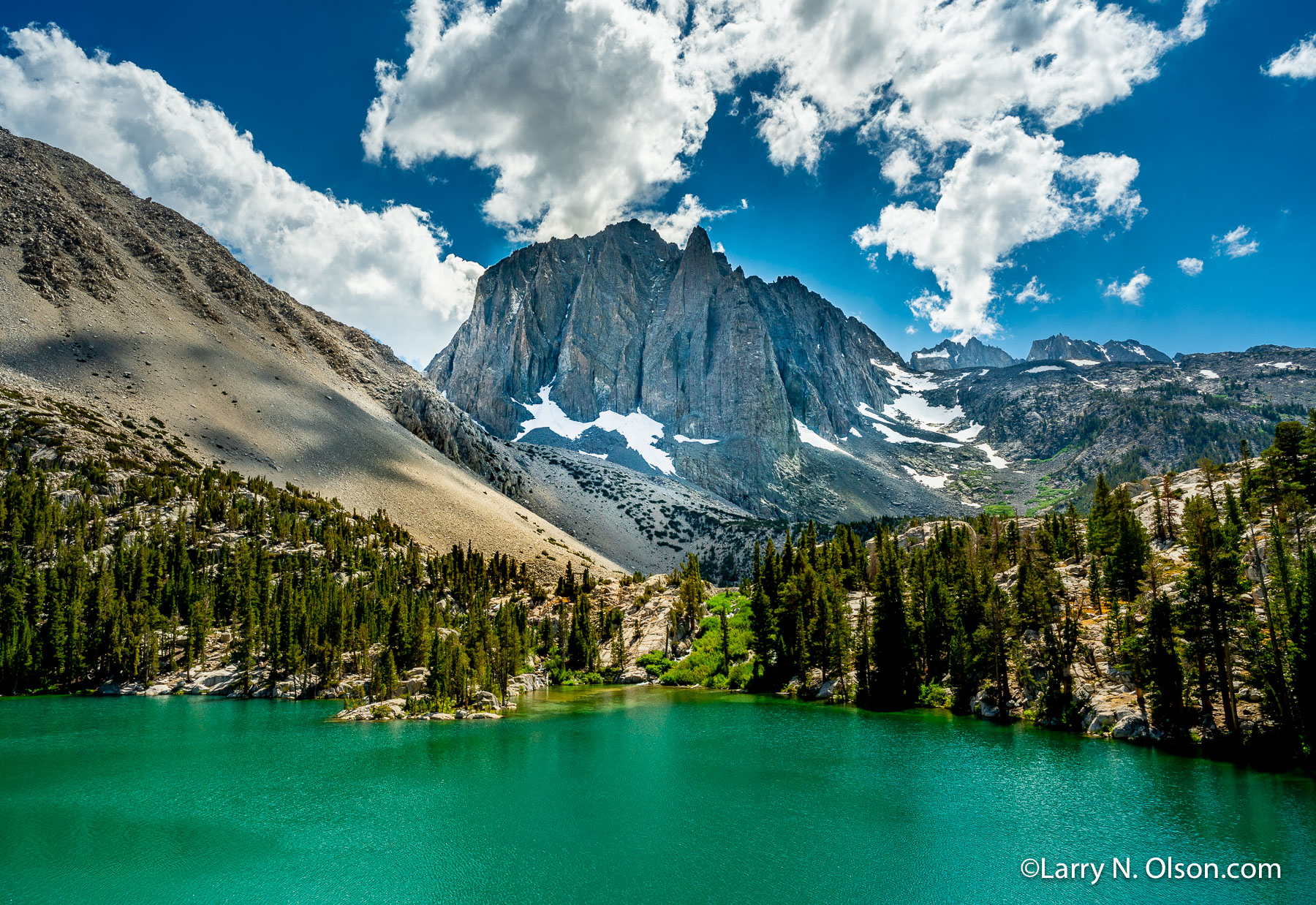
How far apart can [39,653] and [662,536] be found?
361 feet

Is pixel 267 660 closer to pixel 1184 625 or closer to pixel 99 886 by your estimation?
pixel 99 886

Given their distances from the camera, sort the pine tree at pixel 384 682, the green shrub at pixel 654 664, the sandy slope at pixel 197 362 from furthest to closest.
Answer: the sandy slope at pixel 197 362 → the green shrub at pixel 654 664 → the pine tree at pixel 384 682

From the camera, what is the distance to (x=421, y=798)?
2877cm

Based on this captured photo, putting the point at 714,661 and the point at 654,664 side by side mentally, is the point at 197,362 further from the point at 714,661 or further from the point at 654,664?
the point at 714,661

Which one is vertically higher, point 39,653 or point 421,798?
point 39,653

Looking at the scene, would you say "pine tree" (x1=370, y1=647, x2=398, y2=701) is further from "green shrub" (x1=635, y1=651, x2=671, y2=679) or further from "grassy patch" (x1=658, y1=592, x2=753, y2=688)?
"grassy patch" (x1=658, y1=592, x2=753, y2=688)

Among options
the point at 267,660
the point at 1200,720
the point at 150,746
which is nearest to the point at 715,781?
the point at 1200,720

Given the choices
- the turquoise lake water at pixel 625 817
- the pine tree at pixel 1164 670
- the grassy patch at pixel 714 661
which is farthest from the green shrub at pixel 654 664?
the pine tree at pixel 1164 670

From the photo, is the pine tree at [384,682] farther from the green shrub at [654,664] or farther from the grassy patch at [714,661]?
the grassy patch at [714,661]

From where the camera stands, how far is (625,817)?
86.1 ft

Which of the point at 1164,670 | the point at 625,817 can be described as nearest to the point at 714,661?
the point at 1164,670

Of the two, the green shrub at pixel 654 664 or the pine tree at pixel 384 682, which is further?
the green shrub at pixel 654 664

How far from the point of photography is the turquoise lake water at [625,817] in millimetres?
20156

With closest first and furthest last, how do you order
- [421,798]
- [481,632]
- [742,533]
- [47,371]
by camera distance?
1. [421,798]
2. [481,632]
3. [47,371]
4. [742,533]
